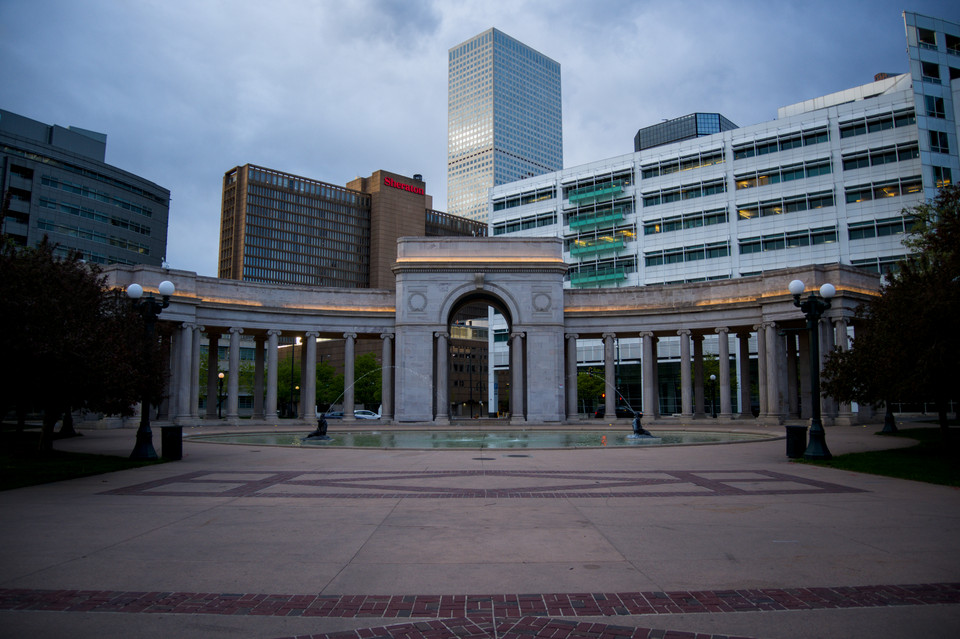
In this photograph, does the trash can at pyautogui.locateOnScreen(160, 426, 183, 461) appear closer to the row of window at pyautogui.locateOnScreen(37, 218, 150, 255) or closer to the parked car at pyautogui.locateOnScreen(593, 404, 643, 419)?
the parked car at pyautogui.locateOnScreen(593, 404, 643, 419)

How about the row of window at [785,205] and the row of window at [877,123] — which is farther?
the row of window at [785,205]

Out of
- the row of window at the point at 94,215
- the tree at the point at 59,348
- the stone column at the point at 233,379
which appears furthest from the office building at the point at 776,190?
the tree at the point at 59,348

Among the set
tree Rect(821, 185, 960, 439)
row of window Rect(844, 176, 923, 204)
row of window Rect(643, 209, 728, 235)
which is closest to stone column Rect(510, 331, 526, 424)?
tree Rect(821, 185, 960, 439)

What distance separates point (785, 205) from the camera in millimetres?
78938

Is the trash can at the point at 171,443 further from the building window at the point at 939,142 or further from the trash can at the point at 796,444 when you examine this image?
the building window at the point at 939,142

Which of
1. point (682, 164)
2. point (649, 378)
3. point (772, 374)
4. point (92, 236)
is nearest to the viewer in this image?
point (772, 374)

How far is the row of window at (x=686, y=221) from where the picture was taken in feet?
275

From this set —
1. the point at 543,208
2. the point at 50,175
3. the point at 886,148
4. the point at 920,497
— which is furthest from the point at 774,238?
the point at 50,175

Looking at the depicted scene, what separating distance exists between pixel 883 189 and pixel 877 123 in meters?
8.04

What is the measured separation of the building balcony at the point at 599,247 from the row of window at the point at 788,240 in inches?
668

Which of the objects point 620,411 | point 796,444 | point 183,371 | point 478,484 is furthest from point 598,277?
point 478,484

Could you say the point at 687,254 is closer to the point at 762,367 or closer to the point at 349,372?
the point at 762,367

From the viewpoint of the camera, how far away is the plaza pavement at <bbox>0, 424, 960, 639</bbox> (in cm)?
693

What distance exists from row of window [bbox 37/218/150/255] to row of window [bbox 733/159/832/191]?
9495 centimetres
